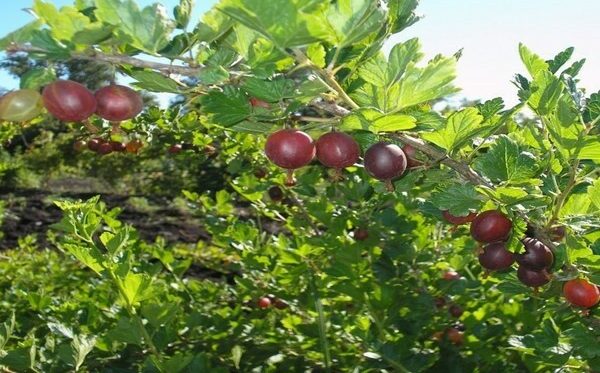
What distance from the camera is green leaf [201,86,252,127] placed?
3.18 ft

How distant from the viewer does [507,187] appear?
1027 mm

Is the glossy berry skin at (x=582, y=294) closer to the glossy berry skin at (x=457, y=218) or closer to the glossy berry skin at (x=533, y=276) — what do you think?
the glossy berry skin at (x=533, y=276)

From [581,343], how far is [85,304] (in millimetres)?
1894

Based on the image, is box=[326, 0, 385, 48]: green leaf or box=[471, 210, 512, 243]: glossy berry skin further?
box=[471, 210, 512, 243]: glossy berry skin

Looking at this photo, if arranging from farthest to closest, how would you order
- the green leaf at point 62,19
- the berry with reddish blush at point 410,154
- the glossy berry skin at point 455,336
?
the glossy berry skin at point 455,336, the berry with reddish blush at point 410,154, the green leaf at point 62,19

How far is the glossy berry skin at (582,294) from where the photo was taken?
1.17 metres

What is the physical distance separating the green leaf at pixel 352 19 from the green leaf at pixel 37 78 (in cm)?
47

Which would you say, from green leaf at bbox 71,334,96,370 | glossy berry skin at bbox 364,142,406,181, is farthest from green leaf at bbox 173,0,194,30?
green leaf at bbox 71,334,96,370

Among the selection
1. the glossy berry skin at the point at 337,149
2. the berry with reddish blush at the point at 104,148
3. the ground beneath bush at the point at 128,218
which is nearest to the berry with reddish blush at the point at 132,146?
the berry with reddish blush at the point at 104,148

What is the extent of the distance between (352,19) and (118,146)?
2.21 metres

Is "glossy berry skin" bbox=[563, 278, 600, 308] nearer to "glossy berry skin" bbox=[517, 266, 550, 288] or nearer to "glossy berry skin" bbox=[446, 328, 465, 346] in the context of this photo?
"glossy berry skin" bbox=[517, 266, 550, 288]

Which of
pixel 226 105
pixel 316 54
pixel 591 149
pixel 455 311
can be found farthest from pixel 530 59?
pixel 455 311

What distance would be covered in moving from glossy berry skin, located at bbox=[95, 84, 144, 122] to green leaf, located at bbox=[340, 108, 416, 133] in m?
0.36

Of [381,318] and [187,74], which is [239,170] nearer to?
[381,318]
